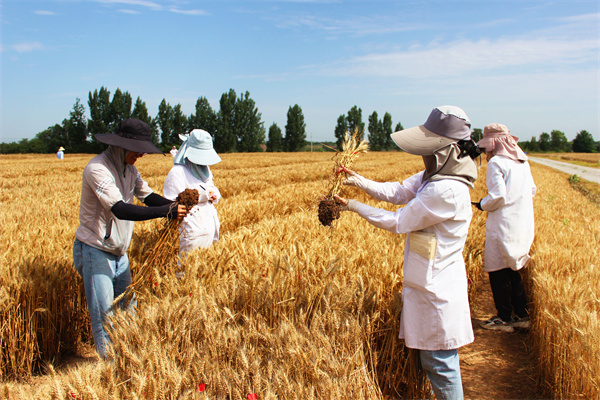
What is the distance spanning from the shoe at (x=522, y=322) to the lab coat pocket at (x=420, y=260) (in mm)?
2532

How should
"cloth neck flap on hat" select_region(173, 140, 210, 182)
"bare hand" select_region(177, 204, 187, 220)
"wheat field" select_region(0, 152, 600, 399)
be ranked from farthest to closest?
→ 1. "cloth neck flap on hat" select_region(173, 140, 210, 182)
2. "bare hand" select_region(177, 204, 187, 220)
3. "wheat field" select_region(0, 152, 600, 399)

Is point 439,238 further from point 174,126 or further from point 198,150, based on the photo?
point 174,126

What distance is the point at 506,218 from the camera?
3855 mm

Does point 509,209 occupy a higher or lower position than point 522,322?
higher

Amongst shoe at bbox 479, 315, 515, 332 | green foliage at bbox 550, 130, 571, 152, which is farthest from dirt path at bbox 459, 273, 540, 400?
green foliage at bbox 550, 130, 571, 152

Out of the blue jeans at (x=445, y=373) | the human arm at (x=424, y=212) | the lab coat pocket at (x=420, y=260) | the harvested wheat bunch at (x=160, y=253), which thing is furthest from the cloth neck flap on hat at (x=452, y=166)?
the harvested wheat bunch at (x=160, y=253)

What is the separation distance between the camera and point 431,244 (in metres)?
2.18

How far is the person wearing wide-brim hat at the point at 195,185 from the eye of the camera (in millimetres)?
3824

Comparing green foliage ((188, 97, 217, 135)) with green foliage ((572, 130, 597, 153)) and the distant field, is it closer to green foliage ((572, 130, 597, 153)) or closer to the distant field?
the distant field

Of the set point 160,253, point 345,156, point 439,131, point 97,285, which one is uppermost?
point 439,131

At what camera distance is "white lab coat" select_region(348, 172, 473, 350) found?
212 centimetres

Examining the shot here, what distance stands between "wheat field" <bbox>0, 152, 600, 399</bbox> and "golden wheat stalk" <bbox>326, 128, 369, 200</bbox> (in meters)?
0.12

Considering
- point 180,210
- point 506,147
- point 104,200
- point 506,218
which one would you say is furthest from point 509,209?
point 104,200

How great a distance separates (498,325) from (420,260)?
249 centimetres
